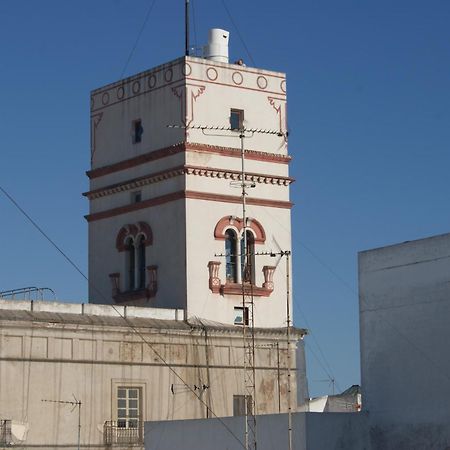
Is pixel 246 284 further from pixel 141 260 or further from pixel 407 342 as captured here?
pixel 407 342

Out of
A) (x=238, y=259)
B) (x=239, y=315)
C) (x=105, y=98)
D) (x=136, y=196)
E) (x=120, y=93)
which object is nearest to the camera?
(x=239, y=315)

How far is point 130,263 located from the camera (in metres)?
52.5

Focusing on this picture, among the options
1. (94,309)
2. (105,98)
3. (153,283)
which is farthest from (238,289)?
(105,98)

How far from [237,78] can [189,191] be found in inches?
182

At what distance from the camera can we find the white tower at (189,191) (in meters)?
50.3

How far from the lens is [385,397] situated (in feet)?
127

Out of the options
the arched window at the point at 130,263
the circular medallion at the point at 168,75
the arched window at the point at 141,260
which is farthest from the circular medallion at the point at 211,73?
the arched window at the point at 130,263

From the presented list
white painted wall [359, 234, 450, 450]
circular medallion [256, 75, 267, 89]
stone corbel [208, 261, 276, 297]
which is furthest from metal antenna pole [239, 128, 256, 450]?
white painted wall [359, 234, 450, 450]

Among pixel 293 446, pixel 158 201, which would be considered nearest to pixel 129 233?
pixel 158 201

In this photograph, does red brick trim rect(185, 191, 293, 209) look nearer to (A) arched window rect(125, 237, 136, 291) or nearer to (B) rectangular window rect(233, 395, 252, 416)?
(A) arched window rect(125, 237, 136, 291)

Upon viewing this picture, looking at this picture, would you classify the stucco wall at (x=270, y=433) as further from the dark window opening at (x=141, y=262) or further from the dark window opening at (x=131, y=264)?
the dark window opening at (x=131, y=264)

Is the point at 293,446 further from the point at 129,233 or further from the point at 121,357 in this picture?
the point at 129,233

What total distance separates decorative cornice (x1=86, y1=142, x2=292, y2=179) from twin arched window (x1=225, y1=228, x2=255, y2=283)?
8.67 feet

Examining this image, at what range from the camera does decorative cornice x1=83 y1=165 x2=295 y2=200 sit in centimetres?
5031
